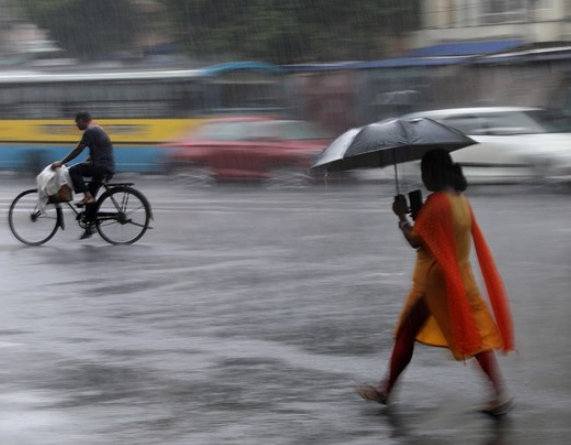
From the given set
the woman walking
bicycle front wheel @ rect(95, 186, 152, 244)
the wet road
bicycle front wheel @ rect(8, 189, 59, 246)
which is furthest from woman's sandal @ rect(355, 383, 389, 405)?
bicycle front wheel @ rect(8, 189, 59, 246)

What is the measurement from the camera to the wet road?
223 inches

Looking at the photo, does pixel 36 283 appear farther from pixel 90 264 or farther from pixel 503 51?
pixel 503 51

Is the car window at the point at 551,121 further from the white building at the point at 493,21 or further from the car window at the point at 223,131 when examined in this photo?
the white building at the point at 493,21

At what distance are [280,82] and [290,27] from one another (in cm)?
705

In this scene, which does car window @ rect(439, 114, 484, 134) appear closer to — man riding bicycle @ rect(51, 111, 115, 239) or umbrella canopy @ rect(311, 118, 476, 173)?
man riding bicycle @ rect(51, 111, 115, 239)

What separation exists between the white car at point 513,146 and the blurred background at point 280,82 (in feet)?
0.09

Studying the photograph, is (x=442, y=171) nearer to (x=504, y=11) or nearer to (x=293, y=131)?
(x=293, y=131)

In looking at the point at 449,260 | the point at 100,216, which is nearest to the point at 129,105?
the point at 100,216

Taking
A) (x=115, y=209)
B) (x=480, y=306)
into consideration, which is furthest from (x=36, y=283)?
(x=480, y=306)

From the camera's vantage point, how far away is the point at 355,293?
9477mm

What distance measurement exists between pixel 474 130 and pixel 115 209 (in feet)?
28.2

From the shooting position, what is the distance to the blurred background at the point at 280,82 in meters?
22.7

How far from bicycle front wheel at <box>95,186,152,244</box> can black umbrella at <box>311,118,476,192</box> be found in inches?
280

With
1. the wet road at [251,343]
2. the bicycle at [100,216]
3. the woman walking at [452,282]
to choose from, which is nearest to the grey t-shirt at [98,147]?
the bicycle at [100,216]
